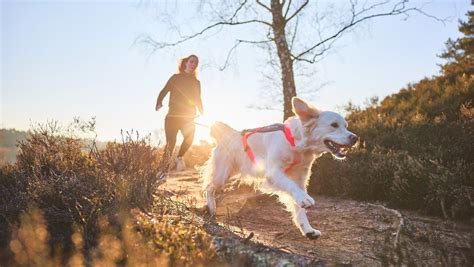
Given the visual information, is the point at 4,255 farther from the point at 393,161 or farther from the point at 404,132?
the point at 404,132

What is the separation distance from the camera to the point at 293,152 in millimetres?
5203

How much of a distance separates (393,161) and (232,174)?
2444 mm

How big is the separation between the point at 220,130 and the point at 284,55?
5.24 m

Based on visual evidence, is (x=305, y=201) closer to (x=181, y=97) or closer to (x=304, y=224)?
(x=304, y=224)

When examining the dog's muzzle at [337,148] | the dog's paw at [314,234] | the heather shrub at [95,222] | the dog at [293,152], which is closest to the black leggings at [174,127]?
the dog at [293,152]

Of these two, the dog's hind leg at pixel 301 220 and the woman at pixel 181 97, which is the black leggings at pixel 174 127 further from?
the dog's hind leg at pixel 301 220

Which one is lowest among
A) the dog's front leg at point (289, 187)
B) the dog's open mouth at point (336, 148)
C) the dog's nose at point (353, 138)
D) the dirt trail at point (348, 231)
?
the dirt trail at point (348, 231)

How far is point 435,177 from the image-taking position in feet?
18.2

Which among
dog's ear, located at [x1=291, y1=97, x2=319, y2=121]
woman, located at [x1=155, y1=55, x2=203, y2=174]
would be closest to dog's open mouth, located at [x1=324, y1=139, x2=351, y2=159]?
dog's ear, located at [x1=291, y1=97, x2=319, y2=121]

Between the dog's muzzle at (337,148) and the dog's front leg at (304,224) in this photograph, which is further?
the dog's muzzle at (337,148)

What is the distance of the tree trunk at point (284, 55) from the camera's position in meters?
10.9

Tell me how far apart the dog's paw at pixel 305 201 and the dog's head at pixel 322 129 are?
813mm

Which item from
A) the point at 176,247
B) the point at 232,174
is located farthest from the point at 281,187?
the point at 176,247

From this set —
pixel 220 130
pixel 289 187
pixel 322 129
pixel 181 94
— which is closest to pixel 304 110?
pixel 322 129
